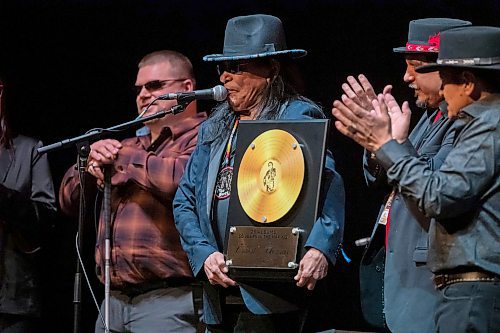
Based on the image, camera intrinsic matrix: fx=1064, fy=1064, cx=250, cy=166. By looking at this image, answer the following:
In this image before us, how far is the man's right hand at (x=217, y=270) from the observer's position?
4.08 metres

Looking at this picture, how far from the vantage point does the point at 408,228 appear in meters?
3.78

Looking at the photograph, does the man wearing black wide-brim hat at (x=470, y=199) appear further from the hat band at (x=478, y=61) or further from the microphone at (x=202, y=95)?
the microphone at (x=202, y=95)

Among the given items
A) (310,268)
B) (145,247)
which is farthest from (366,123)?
(145,247)

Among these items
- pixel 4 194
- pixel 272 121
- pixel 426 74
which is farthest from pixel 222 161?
pixel 4 194

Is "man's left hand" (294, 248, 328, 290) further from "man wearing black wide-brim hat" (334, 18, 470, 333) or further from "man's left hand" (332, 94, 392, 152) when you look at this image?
"man's left hand" (332, 94, 392, 152)

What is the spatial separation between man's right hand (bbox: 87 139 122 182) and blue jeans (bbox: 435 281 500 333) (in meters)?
1.83

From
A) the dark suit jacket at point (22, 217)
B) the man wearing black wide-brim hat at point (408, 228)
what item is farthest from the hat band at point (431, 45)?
the dark suit jacket at point (22, 217)

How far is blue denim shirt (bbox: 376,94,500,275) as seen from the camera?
333 centimetres

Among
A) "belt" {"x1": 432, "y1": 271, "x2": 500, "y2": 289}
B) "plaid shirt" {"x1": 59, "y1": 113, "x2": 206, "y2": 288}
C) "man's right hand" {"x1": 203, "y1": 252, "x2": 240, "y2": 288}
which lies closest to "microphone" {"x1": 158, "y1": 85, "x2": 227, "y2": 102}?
"plaid shirt" {"x1": 59, "y1": 113, "x2": 206, "y2": 288}

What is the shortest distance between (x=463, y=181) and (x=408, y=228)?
1.63ft

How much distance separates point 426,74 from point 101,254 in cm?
170

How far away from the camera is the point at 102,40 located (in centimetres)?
607

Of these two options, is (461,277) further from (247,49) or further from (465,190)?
(247,49)

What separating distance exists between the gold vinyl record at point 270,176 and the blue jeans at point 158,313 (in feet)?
2.49
